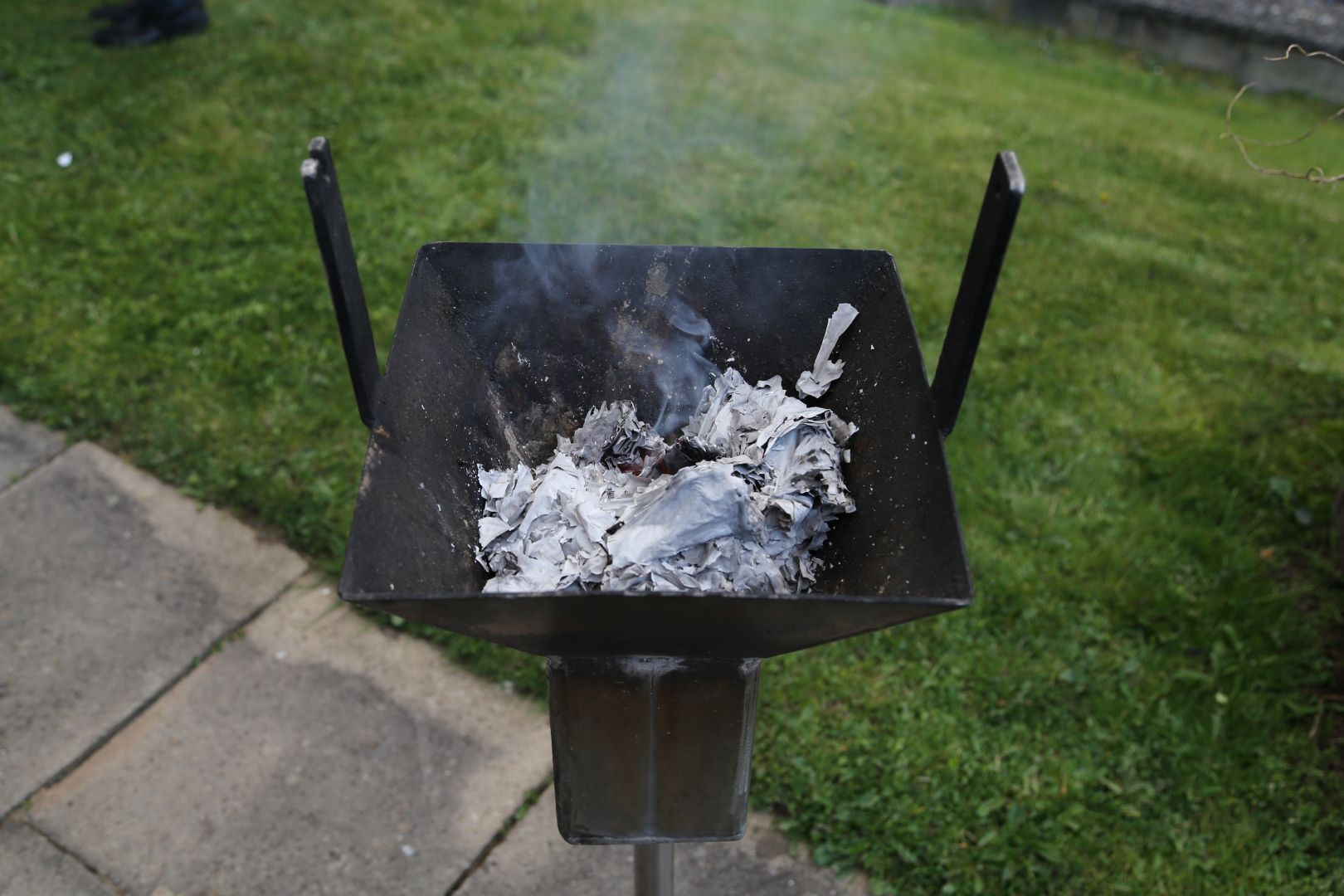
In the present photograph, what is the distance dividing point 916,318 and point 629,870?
2.65m

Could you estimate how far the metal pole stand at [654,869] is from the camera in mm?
1878

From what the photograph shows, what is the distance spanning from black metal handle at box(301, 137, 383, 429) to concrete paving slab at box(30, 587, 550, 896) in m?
1.50

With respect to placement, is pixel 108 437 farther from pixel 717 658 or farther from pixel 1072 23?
pixel 1072 23

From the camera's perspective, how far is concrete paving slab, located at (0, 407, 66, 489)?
136 inches

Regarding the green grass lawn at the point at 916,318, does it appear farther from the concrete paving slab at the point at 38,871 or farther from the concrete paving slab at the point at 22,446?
the concrete paving slab at the point at 38,871

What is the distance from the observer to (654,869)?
1.90 m

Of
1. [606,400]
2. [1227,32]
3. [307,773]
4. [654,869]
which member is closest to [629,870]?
[654,869]

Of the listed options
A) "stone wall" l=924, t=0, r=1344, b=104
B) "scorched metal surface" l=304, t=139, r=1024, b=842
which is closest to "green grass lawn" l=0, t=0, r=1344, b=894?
"scorched metal surface" l=304, t=139, r=1024, b=842

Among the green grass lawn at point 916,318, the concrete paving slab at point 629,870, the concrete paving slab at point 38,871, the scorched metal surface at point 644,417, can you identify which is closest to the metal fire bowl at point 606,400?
the scorched metal surface at point 644,417

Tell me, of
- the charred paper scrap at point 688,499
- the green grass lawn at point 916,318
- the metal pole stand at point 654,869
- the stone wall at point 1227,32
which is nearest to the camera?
the charred paper scrap at point 688,499

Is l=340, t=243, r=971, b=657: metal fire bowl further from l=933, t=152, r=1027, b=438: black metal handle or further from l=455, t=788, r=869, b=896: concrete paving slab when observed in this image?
l=455, t=788, r=869, b=896: concrete paving slab

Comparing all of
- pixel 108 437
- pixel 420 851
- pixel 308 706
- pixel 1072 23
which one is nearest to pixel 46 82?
pixel 108 437

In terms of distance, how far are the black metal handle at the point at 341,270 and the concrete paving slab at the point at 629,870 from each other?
1501 millimetres

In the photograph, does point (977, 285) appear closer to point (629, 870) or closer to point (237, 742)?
point (629, 870)
